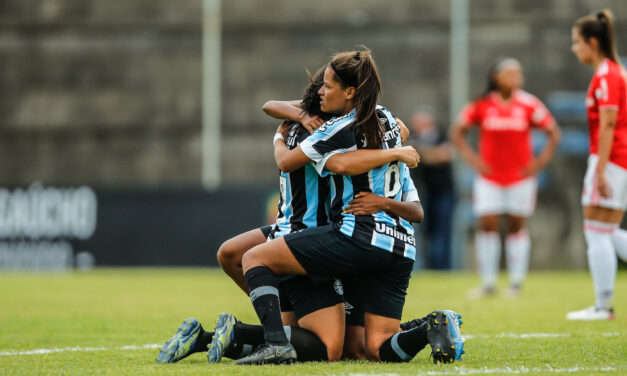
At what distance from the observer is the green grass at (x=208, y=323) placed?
4.86m

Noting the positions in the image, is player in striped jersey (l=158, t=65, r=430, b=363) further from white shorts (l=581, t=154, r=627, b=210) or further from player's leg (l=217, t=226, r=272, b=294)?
white shorts (l=581, t=154, r=627, b=210)

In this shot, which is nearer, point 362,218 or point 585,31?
point 362,218

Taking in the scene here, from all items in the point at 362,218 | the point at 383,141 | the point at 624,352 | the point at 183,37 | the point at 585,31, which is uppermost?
the point at 183,37

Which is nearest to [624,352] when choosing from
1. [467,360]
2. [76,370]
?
[467,360]

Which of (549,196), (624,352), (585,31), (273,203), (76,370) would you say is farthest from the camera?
(549,196)

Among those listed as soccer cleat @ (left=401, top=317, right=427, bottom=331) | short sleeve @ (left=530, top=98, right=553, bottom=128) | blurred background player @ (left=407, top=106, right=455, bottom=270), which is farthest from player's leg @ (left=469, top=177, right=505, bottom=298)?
soccer cleat @ (left=401, top=317, right=427, bottom=331)

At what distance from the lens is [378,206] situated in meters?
5.04

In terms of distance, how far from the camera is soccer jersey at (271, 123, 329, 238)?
5.28m

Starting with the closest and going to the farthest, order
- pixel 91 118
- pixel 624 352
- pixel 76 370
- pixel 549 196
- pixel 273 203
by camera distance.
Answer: pixel 76 370 < pixel 624 352 < pixel 273 203 < pixel 549 196 < pixel 91 118

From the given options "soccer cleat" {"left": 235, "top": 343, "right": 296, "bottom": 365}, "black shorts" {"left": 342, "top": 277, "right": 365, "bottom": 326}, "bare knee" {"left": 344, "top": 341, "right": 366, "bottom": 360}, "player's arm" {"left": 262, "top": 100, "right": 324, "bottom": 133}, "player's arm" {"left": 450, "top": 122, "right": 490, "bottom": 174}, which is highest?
"player's arm" {"left": 262, "top": 100, "right": 324, "bottom": 133}

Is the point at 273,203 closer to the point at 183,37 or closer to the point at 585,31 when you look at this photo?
the point at 183,37

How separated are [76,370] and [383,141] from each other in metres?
2.03

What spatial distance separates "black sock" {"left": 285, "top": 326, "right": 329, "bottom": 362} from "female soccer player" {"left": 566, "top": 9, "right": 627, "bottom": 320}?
3.25 m

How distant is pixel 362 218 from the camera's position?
500cm
